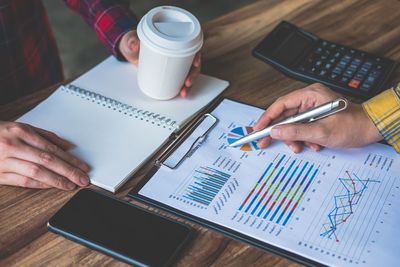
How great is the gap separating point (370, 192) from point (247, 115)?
293 millimetres

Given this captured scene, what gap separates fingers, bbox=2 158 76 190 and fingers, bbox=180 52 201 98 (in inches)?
13.2

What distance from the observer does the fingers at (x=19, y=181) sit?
0.75 meters

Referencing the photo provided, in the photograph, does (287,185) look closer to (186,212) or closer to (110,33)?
(186,212)

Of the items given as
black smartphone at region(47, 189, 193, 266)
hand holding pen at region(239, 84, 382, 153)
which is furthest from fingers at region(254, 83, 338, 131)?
black smartphone at region(47, 189, 193, 266)

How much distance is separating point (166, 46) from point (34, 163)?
32 centimetres

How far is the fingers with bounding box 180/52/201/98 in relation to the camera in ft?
3.19

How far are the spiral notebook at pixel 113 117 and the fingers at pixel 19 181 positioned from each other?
88 mm

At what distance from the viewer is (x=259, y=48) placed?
3.65ft

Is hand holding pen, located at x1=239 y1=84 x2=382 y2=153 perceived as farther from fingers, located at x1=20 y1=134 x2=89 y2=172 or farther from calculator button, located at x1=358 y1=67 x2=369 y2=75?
fingers, located at x1=20 y1=134 x2=89 y2=172

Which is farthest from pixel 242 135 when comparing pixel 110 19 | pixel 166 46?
pixel 110 19

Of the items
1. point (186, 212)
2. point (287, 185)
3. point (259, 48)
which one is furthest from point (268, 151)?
point (259, 48)

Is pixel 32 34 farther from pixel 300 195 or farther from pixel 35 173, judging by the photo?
pixel 300 195

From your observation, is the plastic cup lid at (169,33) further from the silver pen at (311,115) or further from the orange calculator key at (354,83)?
the orange calculator key at (354,83)

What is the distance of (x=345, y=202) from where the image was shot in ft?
2.40
